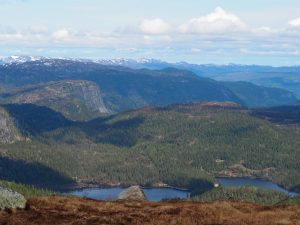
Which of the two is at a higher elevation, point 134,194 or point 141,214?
point 141,214

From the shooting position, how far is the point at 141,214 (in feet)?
297

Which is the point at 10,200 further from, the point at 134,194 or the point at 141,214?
the point at 134,194

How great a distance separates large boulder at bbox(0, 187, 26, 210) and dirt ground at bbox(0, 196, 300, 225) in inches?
66.7

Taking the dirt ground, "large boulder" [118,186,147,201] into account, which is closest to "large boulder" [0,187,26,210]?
the dirt ground

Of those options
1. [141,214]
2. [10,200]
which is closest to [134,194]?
[10,200]

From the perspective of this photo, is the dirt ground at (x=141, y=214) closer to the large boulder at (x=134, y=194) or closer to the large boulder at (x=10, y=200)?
the large boulder at (x=10, y=200)

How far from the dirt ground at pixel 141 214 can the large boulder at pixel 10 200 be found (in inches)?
66.7

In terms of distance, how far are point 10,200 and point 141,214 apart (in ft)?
75.6

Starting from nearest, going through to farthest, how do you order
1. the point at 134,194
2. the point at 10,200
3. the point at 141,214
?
the point at 141,214 < the point at 10,200 < the point at 134,194

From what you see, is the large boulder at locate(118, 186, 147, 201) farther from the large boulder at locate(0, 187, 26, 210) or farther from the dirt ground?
the large boulder at locate(0, 187, 26, 210)

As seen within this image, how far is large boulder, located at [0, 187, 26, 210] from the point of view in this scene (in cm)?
9454

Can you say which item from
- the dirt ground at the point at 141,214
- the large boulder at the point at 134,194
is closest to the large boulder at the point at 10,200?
the dirt ground at the point at 141,214

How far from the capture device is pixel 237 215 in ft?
301

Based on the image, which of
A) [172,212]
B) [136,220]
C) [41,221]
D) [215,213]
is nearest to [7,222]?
[41,221]
